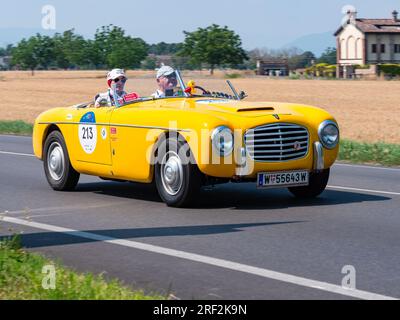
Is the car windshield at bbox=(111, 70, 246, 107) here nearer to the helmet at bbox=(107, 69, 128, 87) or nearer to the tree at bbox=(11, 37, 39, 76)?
the helmet at bbox=(107, 69, 128, 87)

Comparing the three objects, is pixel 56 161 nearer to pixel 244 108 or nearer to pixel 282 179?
pixel 244 108

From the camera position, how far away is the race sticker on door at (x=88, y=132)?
1206 centimetres

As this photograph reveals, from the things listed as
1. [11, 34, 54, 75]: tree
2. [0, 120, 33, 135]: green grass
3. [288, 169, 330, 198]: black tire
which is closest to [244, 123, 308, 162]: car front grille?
[288, 169, 330, 198]: black tire

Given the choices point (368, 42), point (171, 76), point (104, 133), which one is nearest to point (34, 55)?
point (368, 42)

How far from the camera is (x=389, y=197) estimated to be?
39.2 feet

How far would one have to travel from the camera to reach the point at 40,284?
6664 millimetres

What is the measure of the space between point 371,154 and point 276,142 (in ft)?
22.5

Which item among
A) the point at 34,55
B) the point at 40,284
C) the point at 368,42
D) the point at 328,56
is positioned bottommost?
the point at 40,284

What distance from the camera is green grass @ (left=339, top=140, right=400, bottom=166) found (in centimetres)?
1683

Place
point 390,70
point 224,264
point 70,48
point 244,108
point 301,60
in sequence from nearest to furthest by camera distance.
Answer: point 224,264 < point 244,108 < point 390,70 < point 70,48 < point 301,60

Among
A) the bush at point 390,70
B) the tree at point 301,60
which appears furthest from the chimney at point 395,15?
the bush at point 390,70

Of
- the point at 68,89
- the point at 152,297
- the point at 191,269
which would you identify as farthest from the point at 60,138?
the point at 68,89

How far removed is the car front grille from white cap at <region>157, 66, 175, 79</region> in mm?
1961
